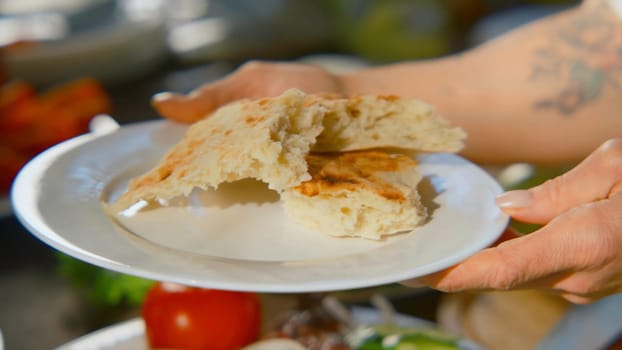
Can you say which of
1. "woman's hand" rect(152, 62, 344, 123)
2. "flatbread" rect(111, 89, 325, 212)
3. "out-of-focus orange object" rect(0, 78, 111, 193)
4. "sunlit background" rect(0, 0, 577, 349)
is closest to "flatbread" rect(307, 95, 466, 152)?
"flatbread" rect(111, 89, 325, 212)

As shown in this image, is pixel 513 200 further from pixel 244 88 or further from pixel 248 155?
pixel 244 88

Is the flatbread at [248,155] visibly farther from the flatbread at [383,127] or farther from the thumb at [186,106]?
the thumb at [186,106]

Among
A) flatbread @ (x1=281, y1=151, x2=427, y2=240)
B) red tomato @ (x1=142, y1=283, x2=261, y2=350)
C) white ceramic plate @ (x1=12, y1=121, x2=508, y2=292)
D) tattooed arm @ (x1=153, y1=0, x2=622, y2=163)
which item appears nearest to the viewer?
white ceramic plate @ (x1=12, y1=121, x2=508, y2=292)

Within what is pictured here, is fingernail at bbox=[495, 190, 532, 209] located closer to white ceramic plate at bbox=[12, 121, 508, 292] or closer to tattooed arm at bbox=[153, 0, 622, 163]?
white ceramic plate at bbox=[12, 121, 508, 292]

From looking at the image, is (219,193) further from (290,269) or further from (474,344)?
(474,344)

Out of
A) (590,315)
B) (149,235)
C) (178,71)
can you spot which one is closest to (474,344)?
(590,315)
